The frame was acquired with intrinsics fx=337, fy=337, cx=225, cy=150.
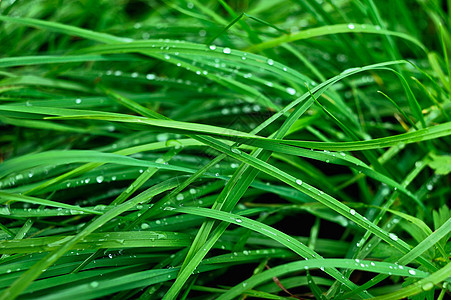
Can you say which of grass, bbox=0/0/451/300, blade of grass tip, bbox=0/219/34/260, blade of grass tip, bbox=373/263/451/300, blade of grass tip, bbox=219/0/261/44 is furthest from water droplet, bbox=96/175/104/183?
blade of grass tip, bbox=373/263/451/300

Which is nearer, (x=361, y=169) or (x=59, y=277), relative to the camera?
(x=59, y=277)

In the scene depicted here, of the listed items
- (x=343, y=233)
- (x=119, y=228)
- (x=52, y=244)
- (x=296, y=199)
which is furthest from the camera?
(x=343, y=233)

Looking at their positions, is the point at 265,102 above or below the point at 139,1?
below

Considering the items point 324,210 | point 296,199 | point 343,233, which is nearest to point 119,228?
point 296,199

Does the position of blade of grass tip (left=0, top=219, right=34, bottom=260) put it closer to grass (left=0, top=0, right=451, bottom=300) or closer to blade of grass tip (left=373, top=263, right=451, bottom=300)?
grass (left=0, top=0, right=451, bottom=300)

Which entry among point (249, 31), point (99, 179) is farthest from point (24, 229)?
point (249, 31)

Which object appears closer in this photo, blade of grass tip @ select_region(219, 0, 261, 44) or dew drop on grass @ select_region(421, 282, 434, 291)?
dew drop on grass @ select_region(421, 282, 434, 291)

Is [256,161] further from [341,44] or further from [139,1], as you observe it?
[139,1]

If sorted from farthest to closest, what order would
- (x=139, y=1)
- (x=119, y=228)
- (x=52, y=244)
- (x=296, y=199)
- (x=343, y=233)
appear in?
(x=139, y=1), (x=343, y=233), (x=296, y=199), (x=119, y=228), (x=52, y=244)
